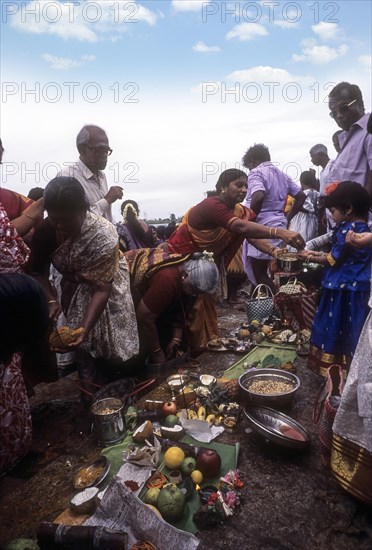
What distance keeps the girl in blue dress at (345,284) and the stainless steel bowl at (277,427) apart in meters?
1.04

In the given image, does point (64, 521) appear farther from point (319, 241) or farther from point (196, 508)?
point (319, 241)

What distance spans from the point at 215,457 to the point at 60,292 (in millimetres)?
2313

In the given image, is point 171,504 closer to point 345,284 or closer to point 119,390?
point 119,390

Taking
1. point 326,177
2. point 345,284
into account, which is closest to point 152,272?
point 345,284

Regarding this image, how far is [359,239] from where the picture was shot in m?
3.14

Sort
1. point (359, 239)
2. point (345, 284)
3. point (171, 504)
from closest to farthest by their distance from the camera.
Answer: point (171, 504)
point (359, 239)
point (345, 284)

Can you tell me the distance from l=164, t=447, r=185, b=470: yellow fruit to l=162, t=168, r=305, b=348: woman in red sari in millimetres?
1926

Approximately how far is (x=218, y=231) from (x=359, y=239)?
60.3 inches

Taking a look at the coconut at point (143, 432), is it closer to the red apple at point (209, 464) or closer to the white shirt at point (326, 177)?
the red apple at point (209, 464)

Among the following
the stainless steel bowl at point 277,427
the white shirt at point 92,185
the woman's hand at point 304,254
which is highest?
the white shirt at point 92,185

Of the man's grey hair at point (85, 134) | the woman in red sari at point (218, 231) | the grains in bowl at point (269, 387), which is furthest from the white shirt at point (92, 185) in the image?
the grains in bowl at point (269, 387)

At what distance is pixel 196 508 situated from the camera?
79.0 inches

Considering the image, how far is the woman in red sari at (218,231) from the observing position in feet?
12.5

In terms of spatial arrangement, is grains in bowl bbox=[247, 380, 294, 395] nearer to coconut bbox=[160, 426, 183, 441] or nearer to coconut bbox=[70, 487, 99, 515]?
coconut bbox=[160, 426, 183, 441]
